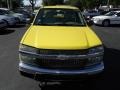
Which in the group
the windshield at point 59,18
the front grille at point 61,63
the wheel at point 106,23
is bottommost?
the wheel at point 106,23

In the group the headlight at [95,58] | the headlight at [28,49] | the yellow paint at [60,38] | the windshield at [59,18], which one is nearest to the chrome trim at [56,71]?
the headlight at [95,58]

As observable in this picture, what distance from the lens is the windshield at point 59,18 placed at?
7.98 m

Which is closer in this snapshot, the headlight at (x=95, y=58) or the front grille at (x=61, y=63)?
the front grille at (x=61, y=63)

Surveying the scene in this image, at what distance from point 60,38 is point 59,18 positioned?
1.84m

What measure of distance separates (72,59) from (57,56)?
0.99 ft

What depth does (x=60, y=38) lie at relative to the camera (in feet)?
21.2

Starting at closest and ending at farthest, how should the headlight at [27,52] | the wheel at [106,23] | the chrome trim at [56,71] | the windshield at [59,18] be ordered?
the chrome trim at [56,71], the headlight at [27,52], the windshield at [59,18], the wheel at [106,23]

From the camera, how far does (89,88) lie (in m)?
6.68

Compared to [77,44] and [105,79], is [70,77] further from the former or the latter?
[105,79]

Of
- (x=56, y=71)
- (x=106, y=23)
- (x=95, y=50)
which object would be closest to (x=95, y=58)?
(x=95, y=50)

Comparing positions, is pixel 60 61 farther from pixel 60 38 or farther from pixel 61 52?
pixel 60 38

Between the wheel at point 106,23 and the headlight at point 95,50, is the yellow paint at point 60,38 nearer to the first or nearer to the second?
the headlight at point 95,50

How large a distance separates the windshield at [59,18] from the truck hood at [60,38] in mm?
508

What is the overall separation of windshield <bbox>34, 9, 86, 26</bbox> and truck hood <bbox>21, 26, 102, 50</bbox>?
20.0 inches
